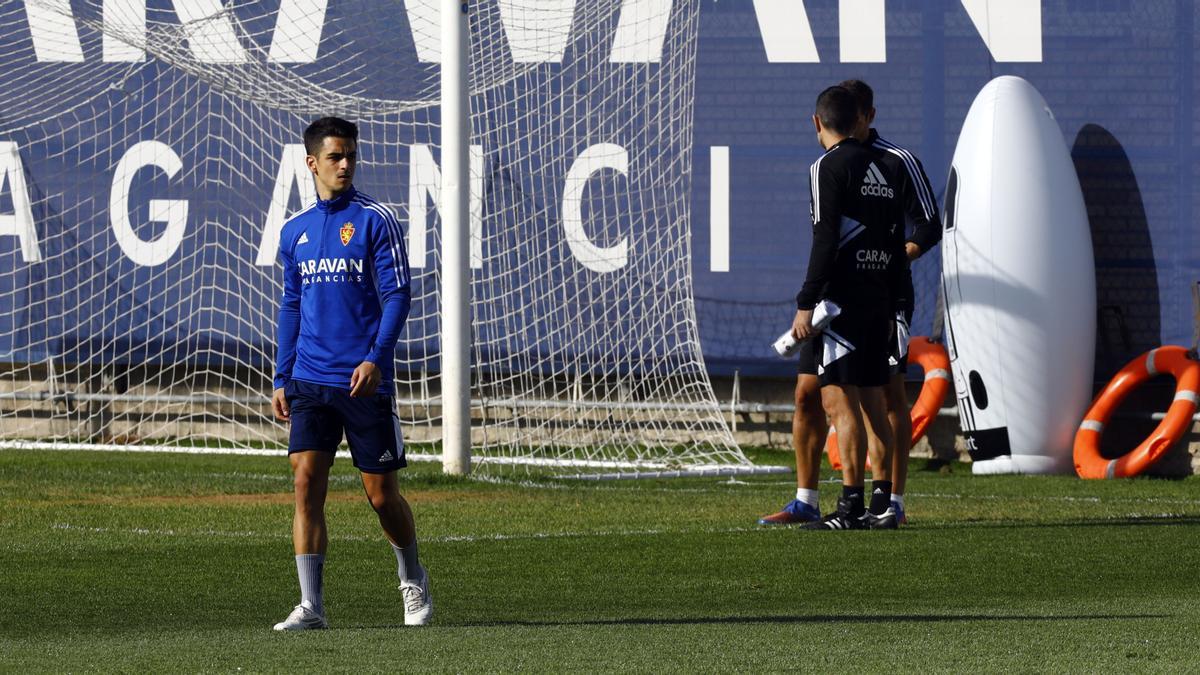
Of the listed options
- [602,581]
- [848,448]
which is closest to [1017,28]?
[848,448]

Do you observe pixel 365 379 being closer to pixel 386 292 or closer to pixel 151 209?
pixel 386 292

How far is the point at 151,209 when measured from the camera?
16781 mm

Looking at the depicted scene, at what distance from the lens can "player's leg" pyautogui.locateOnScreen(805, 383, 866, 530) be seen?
8.95m

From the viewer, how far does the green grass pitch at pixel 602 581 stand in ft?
17.1

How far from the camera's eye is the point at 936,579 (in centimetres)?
726

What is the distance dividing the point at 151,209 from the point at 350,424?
11.2 meters

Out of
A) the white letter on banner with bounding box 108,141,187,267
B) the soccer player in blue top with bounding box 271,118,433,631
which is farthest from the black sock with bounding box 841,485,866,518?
the white letter on banner with bounding box 108,141,187,267

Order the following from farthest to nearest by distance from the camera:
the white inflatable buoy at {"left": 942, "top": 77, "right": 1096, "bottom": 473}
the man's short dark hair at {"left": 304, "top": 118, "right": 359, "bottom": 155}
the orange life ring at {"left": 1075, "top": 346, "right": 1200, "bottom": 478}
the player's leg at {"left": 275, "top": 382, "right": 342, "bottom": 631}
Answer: the white inflatable buoy at {"left": 942, "top": 77, "right": 1096, "bottom": 473} < the orange life ring at {"left": 1075, "top": 346, "right": 1200, "bottom": 478} < the man's short dark hair at {"left": 304, "top": 118, "right": 359, "bottom": 155} < the player's leg at {"left": 275, "top": 382, "right": 342, "bottom": 631}

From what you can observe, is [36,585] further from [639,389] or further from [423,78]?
[423,78]

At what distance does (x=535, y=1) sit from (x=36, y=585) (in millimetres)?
8882

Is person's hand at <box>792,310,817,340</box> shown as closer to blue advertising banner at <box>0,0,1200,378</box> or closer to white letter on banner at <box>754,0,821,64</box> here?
blue advertising banner at <box>0,0,1200,378</box>

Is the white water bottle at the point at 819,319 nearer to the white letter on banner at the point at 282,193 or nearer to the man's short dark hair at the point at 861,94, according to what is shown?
the man's short dark hair at the point at 861,94

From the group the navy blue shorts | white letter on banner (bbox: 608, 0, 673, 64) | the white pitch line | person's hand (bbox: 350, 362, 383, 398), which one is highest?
white letter on banner (bbox: 608, 0, 673, 64)


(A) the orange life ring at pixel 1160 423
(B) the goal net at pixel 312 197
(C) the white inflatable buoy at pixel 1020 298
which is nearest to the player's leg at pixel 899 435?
(B) the goal net at pixel 312 197
